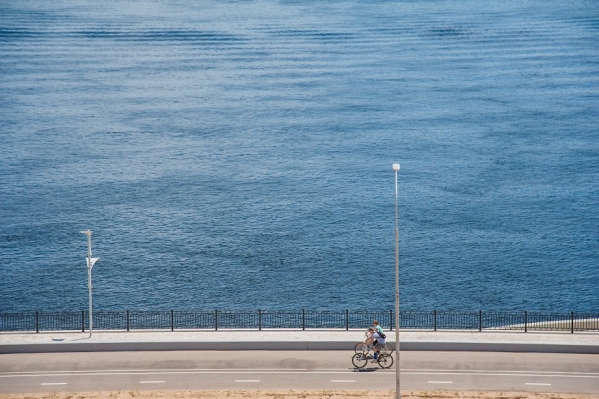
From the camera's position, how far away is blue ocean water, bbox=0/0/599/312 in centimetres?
8212

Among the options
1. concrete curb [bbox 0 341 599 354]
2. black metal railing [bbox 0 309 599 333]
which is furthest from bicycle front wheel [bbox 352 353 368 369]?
black metal railing [bbox 0 309 599 333]

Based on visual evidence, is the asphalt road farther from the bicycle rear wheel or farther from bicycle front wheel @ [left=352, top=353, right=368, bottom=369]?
the bicycle rear wheel

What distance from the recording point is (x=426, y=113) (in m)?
141

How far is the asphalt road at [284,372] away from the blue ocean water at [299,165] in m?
32.3

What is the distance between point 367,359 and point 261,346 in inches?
203

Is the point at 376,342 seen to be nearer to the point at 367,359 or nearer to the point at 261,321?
the point at 367,359

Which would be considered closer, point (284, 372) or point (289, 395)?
point (289, 395)

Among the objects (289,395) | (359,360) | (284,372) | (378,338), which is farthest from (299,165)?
(289,395)

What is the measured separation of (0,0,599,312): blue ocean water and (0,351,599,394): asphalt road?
3229 cm

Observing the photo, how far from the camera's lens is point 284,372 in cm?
4259

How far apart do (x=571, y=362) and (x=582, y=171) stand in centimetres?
7414

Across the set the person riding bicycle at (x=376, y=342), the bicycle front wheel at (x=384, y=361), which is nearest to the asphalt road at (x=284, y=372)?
the bicycle front wheel at (x=384, y=361)

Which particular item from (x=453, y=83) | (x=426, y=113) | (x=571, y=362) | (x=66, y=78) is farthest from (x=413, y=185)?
(x=66, y=78)

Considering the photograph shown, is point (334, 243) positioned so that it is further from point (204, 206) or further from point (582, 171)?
point (582, 171)
